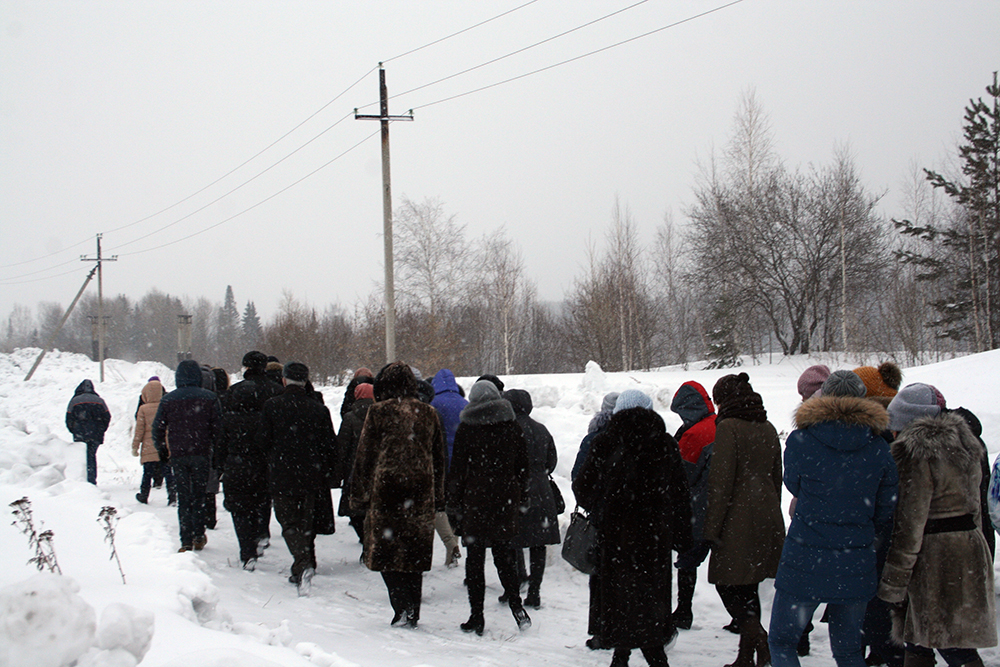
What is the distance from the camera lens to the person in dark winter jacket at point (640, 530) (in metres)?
3.95

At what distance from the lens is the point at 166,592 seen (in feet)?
13.9

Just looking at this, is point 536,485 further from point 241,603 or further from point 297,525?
point 241,603

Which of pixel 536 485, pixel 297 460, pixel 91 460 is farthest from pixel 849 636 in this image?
pixel 91 460

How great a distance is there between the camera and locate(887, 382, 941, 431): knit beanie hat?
13.0ft

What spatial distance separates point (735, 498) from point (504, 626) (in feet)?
7.30

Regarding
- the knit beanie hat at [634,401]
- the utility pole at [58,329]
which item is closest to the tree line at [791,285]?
the utility pole at [58,329]

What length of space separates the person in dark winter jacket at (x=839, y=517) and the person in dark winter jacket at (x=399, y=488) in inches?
105

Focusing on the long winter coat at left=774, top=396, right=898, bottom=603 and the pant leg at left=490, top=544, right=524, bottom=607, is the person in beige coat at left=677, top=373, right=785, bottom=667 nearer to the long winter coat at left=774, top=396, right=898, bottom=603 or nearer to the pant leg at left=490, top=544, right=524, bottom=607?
the long winter coat at left=774, top=396, right=898, bottom=603

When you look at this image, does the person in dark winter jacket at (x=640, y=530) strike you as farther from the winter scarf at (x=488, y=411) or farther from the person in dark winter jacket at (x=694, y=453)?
the winter scarf at (x=488, y=411)

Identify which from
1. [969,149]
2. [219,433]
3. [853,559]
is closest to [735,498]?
[853,559]

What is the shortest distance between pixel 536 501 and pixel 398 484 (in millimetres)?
1244

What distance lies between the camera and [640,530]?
398 cm

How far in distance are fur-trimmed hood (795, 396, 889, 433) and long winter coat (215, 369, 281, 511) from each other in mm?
4974

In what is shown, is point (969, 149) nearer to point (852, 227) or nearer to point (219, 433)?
point (852, 227)
